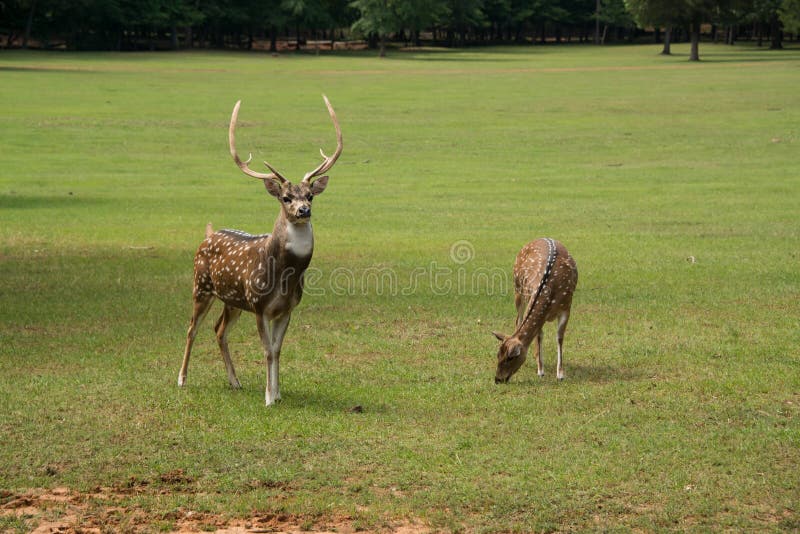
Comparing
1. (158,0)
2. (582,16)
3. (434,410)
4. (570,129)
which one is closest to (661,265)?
(434,410)

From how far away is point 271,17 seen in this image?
108 m

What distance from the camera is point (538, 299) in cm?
1180

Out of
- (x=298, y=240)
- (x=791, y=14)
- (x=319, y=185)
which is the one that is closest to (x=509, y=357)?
(x=298, y=240)

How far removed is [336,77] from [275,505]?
199 feet

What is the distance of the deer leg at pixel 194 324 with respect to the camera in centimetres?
1174

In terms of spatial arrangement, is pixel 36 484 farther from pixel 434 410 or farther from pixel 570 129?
pixel 570 129

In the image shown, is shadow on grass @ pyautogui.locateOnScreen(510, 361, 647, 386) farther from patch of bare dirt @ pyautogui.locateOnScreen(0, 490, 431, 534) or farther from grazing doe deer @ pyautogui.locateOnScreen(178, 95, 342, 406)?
patch of bare dirt @ pyautogui.locateOnScreen(0, 490, 431, 534)

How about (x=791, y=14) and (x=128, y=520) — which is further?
(x=791, y=14)

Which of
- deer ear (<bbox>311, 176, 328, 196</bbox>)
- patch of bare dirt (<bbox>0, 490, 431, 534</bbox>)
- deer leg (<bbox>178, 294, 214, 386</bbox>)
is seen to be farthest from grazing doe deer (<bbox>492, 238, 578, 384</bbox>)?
→ patch of bare dirt (<bbox>0, 490, 431, 534</bbox>)

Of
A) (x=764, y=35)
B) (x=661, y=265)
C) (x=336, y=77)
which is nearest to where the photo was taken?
(x=661, y=265)

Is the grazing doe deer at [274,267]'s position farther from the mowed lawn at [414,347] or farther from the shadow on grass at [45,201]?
the shadow on grass at [45,201]

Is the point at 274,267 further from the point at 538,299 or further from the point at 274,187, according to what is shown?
the point at 538,299

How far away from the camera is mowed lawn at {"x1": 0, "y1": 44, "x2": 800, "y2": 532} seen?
8773mm

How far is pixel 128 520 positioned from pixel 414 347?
5.55 meters
